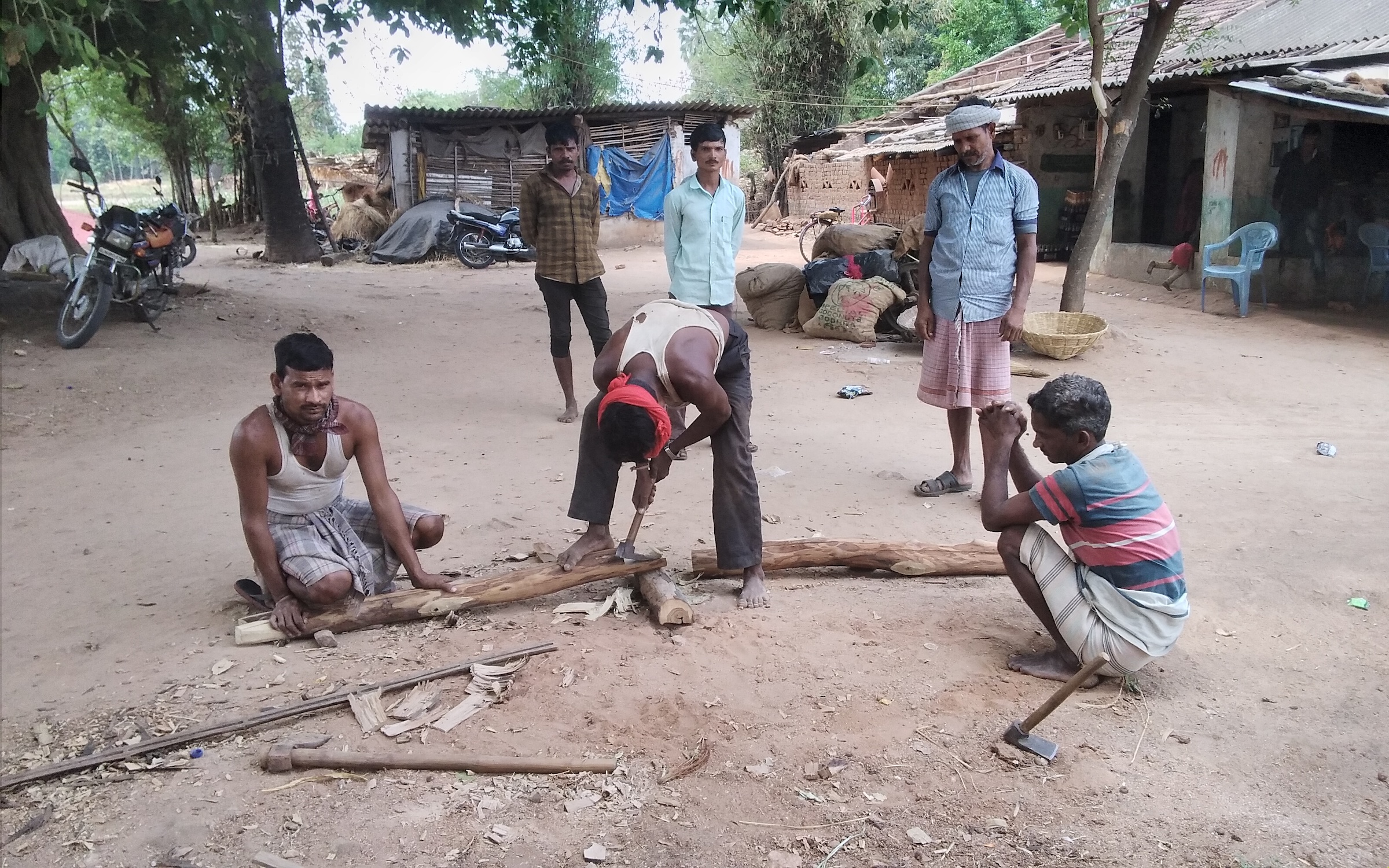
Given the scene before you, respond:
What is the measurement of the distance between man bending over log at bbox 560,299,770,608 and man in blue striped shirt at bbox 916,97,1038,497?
128 cm

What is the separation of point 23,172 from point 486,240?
26.6 ft

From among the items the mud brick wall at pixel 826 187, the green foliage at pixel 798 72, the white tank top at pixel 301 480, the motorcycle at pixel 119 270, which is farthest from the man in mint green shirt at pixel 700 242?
the green foliage at pixel 798 72

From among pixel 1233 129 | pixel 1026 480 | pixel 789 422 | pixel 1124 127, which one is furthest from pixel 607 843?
pixel 1233 129

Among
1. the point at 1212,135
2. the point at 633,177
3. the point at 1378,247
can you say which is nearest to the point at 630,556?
the point at 1378,247

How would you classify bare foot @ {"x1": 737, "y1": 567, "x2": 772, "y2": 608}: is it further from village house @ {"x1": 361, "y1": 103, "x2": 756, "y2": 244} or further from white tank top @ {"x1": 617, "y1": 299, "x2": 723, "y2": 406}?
village house @ {"x1": 361, "y1": 103, "x2": 756, "y2": 244}

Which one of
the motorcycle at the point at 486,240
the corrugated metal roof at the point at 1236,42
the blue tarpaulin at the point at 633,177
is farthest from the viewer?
the blue tarpaulin at the point at 633,177

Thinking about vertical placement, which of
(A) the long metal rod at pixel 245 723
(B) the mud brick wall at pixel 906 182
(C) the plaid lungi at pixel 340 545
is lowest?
(A) the long metal rod at pixel 245 723

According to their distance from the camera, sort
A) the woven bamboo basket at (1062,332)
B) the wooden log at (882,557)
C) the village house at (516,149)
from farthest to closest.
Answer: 1. the village house at (516,149)
2. the woven bamboo basket at (1062,332)
3. the wooden log at (882,557)

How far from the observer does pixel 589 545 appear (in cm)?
350

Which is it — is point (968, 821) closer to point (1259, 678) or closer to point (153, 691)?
point (1259, 678)

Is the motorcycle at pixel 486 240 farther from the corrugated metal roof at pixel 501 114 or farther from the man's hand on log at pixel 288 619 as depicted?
the man's hand on log at pixel 288 619

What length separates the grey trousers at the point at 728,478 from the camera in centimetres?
333

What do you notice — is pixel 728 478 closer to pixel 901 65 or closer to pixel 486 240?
pixel 486 240

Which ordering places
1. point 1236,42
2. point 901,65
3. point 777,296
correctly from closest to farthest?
1. point 777,296
2. point 1236,42
3. point 901,65
